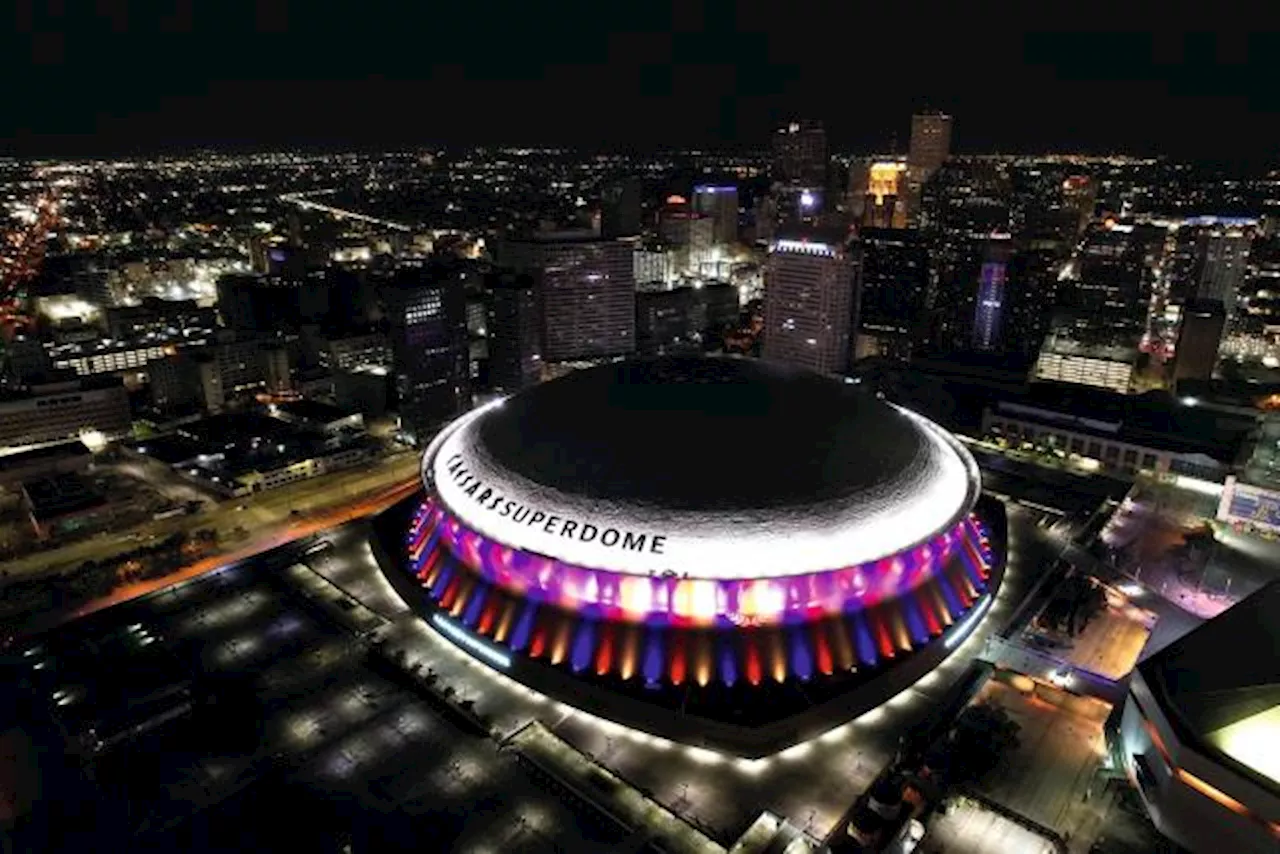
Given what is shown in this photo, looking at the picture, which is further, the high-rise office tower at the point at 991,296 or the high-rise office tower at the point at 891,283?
the high-rise office tower at the point at 891,283

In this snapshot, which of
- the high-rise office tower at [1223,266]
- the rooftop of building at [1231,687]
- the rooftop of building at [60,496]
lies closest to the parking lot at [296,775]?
the rooftop of building at [1231,687]

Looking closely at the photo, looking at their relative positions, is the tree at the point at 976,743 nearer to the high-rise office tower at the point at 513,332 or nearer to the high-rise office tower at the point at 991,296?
the high-rise office tower at the point at 513,332

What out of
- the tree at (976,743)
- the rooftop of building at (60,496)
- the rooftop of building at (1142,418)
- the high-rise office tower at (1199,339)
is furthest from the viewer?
the high-rise office tower at (1199,339)

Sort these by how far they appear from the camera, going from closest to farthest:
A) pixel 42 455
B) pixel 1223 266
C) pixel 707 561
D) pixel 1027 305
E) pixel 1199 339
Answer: pixel 707 561 < pixel 42 455 < pixel 1199 339 < pixel 1027 305 < pixel 1223 266

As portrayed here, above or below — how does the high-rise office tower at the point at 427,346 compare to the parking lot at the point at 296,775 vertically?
above

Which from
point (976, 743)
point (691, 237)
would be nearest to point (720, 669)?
point (976, 743)

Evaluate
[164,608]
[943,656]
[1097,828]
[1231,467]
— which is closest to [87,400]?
[164,608]

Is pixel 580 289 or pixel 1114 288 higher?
pixel 580 289

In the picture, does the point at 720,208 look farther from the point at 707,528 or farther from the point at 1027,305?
the point at 707,528
